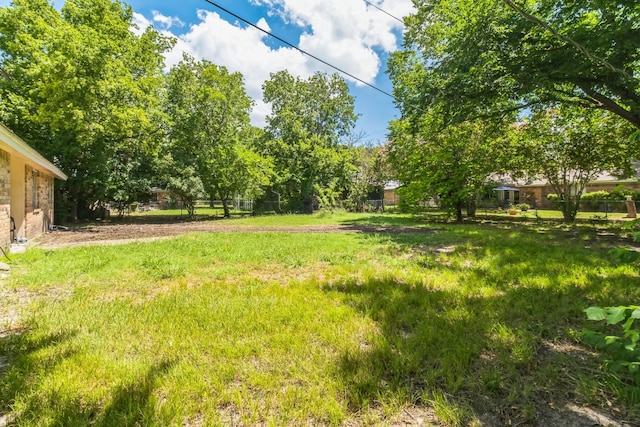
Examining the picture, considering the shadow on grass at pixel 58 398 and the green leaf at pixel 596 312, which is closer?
the green leaf at pixel 596 312

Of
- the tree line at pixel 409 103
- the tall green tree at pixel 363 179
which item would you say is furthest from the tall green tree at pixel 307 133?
the tree line at pixel 409 103

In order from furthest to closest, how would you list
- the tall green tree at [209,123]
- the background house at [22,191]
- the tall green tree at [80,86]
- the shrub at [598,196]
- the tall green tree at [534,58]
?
the shrub at [598,196] < the tall green tree at [209,123] < the tall green tree at [80,86] < the background house at [22,191] < the tall green tree at [534,58]

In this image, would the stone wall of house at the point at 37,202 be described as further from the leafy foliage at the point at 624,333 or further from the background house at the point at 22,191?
the leafy foliage at the point at 624,333

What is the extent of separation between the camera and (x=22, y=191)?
9.12m

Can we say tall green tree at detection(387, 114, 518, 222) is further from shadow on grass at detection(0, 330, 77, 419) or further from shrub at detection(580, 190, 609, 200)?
shadow on grass at detection(0, 330, 77, 419)

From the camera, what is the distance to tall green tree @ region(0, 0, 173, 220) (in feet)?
37.6

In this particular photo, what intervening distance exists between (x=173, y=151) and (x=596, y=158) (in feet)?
72.7

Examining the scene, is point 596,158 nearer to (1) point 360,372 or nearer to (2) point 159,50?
(1) point 360,372

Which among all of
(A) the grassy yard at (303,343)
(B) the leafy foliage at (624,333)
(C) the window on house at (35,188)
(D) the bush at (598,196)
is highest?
(D) the bush at (598,196)

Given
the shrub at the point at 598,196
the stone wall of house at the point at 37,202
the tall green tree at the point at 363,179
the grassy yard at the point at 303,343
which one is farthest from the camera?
the tall green tree at the point at 363,179

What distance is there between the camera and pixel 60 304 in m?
3.78

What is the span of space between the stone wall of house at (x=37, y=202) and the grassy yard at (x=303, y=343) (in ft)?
18.6

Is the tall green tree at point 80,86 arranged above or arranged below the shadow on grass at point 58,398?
above

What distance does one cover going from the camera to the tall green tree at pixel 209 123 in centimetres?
1823
